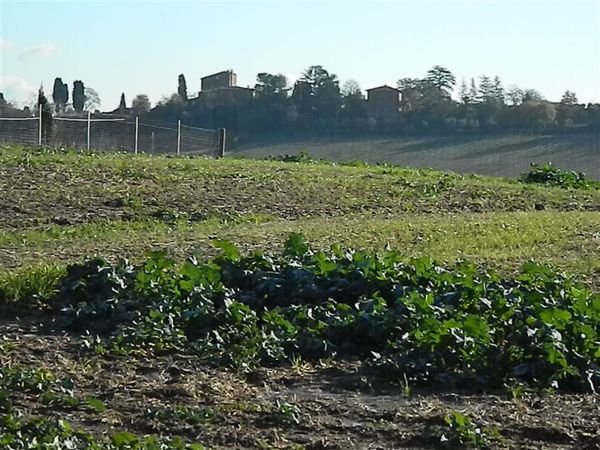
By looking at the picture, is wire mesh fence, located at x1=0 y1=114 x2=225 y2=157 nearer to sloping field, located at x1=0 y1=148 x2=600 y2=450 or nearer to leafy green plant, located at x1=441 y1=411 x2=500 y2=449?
sloping field, located at x1=0 y1=148 x2=600 y2=450

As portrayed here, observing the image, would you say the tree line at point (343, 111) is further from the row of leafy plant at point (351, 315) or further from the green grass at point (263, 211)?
the row of leafy plant at point (351, 315)

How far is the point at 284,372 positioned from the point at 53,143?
2175 cm

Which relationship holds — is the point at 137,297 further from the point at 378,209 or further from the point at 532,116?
the point at 532,116

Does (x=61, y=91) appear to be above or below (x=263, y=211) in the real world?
above

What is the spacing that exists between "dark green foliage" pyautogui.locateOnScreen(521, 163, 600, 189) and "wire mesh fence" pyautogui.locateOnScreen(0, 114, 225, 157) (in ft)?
27.2

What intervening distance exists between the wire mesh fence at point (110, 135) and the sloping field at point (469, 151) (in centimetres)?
293

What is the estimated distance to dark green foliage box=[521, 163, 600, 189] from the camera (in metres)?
23.6

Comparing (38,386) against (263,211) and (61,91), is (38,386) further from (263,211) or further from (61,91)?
(61,91)

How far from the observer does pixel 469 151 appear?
3747cm

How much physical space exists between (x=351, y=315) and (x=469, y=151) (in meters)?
31.3

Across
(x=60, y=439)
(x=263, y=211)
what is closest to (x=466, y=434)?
(x=60, y=439)

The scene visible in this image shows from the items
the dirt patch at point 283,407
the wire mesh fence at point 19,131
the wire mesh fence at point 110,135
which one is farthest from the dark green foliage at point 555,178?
the dirt patch at point 283,407

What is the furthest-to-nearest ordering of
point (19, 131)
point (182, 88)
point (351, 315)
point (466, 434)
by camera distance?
point (182, 88)
point (19, 131)
point (351, 315)
point (466, 434)

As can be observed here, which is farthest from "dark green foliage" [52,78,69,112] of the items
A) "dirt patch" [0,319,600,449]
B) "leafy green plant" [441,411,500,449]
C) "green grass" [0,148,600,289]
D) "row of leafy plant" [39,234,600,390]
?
"leafy green plant" [441,411,500,449]
